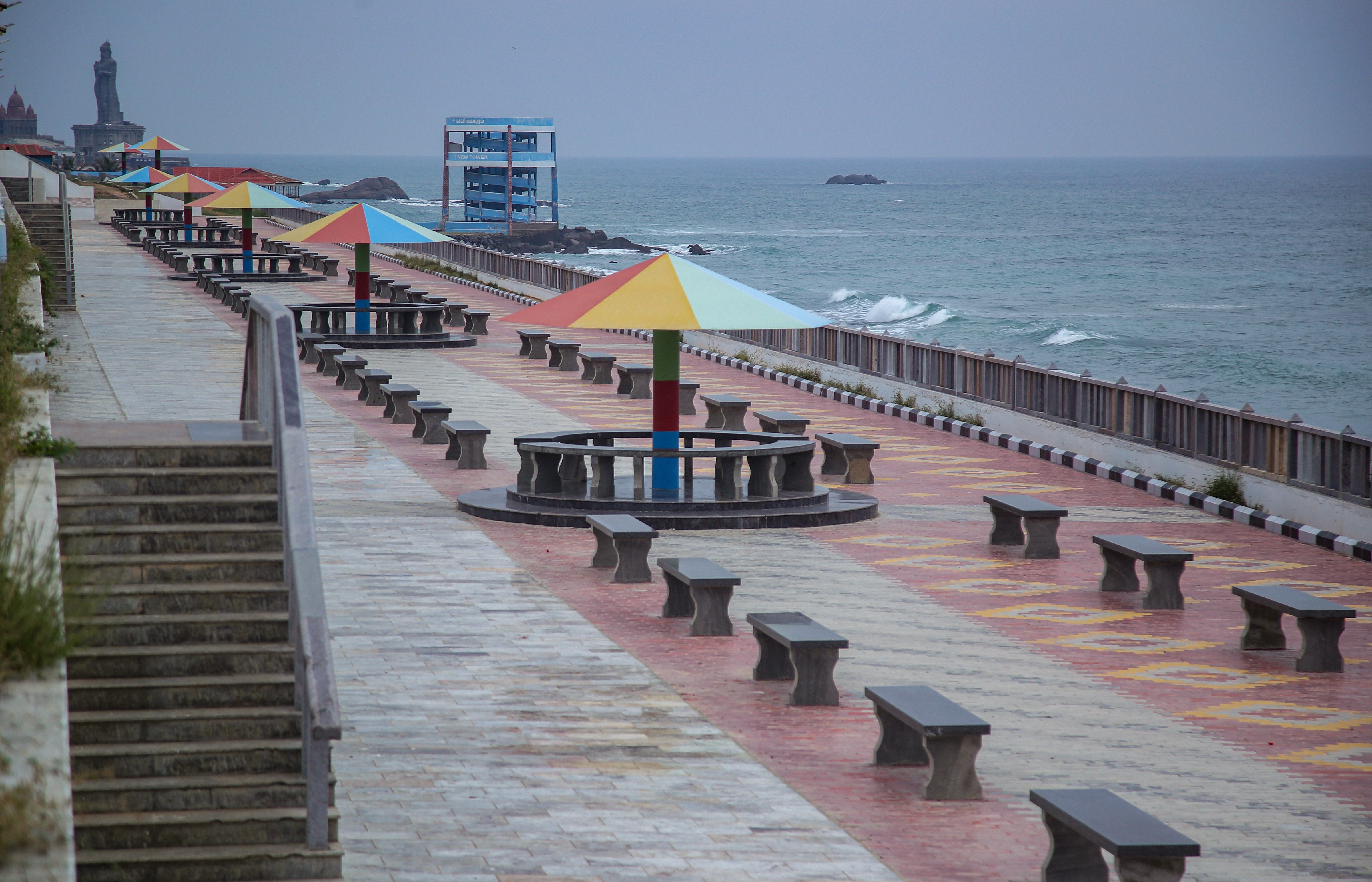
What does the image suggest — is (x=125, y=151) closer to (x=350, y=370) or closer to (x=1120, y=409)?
(x=350, y=370)

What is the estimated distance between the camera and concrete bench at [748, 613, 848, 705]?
367 inches

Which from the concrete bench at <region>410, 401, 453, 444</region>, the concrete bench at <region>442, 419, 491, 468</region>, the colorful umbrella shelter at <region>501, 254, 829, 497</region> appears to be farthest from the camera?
the concrete bench at <region>410, 401, 453, 444</region>

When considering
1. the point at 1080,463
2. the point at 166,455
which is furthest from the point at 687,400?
the point at 166,455

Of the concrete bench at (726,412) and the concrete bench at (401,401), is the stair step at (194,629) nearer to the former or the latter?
the concrete bench at (726,412)

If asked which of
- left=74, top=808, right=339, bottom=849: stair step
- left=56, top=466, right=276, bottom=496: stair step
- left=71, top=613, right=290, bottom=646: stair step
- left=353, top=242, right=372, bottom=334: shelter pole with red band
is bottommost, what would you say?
left=74, top=808, right=339, bottom=849: stair step

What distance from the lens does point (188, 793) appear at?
6.95m

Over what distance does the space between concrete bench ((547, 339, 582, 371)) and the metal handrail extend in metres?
17.7

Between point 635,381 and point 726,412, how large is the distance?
13.5 ft

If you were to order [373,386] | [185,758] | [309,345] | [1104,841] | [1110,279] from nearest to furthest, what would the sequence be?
[1104,841] → [185,758] → [373,386] → [309,345] → [1110,279]

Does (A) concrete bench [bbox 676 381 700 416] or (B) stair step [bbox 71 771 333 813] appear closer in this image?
(B) stair step [bbox 71 771 333 813]

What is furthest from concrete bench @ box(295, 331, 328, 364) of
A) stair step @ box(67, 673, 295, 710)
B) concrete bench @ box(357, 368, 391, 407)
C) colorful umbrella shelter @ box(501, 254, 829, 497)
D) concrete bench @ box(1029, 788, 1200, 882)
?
concrete bench @ box(1029, 788, 1200, 882)

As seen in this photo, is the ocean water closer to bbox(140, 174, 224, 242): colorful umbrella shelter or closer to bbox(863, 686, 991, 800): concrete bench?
bbox(140, 174, 224, 242): colorful umbrella shelter

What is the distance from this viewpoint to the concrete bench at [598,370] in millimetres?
25734

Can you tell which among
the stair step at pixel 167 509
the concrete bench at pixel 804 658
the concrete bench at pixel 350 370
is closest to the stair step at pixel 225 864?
the stair step at pixel 167 509
